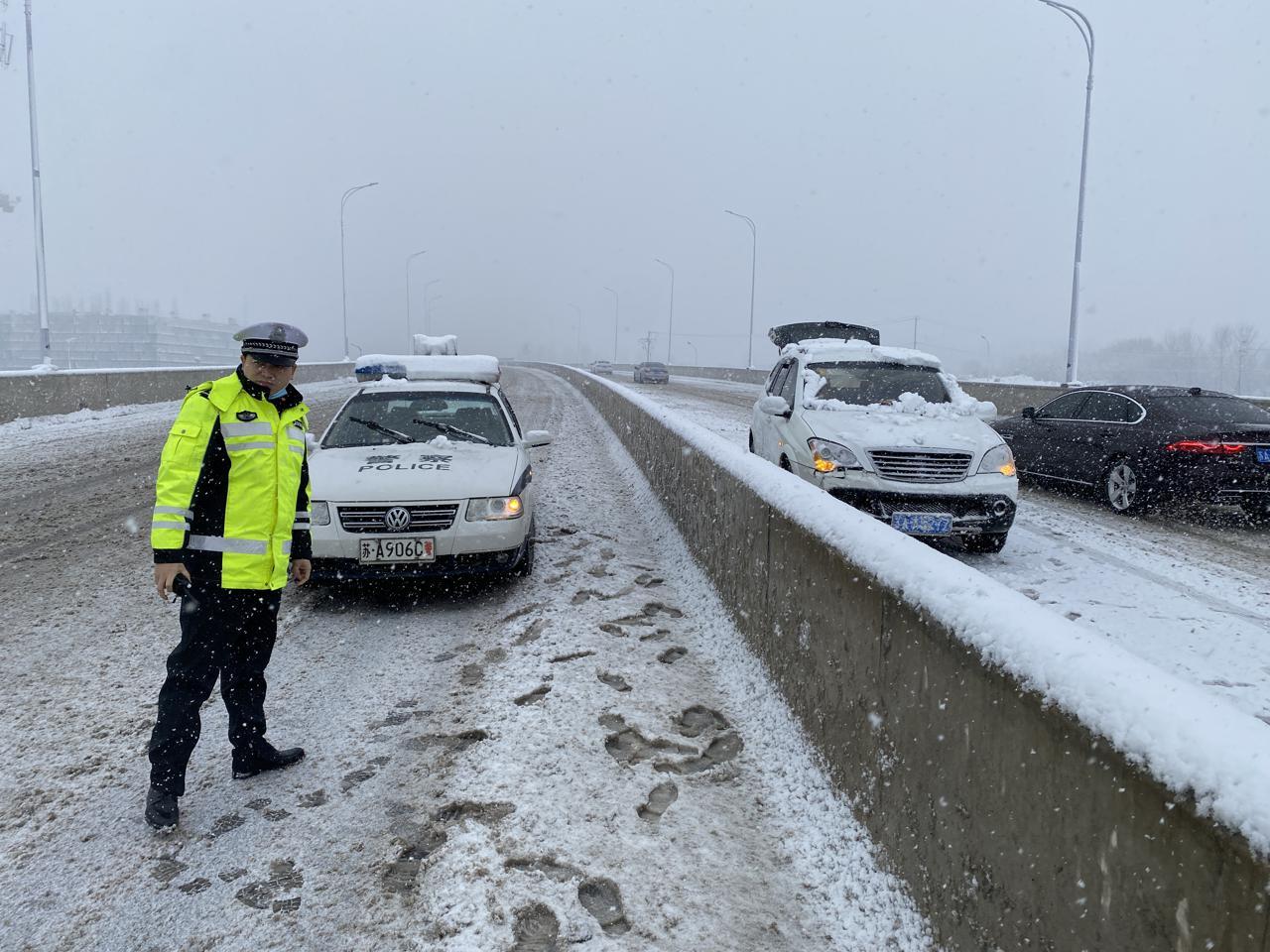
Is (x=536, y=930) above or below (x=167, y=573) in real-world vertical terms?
below

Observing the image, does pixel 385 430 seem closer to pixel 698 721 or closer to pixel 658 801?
pixel 698 721

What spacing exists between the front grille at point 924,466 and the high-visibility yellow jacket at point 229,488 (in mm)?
4915

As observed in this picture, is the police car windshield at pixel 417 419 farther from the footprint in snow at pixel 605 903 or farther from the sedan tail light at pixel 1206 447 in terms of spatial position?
the sedan tail light at pixel 1206 447

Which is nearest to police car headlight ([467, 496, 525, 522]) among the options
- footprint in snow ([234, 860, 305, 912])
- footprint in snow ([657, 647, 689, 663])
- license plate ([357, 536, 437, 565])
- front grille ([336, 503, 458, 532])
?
front grille ([336, 503, 458, 532])

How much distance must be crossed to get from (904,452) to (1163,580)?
Answer: 212 centimetres

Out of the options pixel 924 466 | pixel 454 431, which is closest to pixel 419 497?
pixel 454 431

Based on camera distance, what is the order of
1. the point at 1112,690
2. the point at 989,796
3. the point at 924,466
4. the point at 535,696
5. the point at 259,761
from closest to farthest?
the point at 1112,690 → the point at 989,796 → the point at 259,761 → the point at 535,696 → the point at 924,466

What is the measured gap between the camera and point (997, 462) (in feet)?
22.5

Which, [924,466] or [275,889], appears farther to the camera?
[924,466]

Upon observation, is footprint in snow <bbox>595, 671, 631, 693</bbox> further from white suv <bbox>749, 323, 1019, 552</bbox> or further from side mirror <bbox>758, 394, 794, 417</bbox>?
side mirror <bbox>758, 394, 794, 417</bbox>

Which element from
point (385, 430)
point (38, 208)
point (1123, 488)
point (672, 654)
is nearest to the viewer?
point (672, 654)

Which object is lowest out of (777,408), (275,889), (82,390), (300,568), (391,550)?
(275,889)

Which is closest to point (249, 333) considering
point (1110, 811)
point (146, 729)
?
point (146, 729)

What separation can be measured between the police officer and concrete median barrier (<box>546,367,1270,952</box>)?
2.13 m
